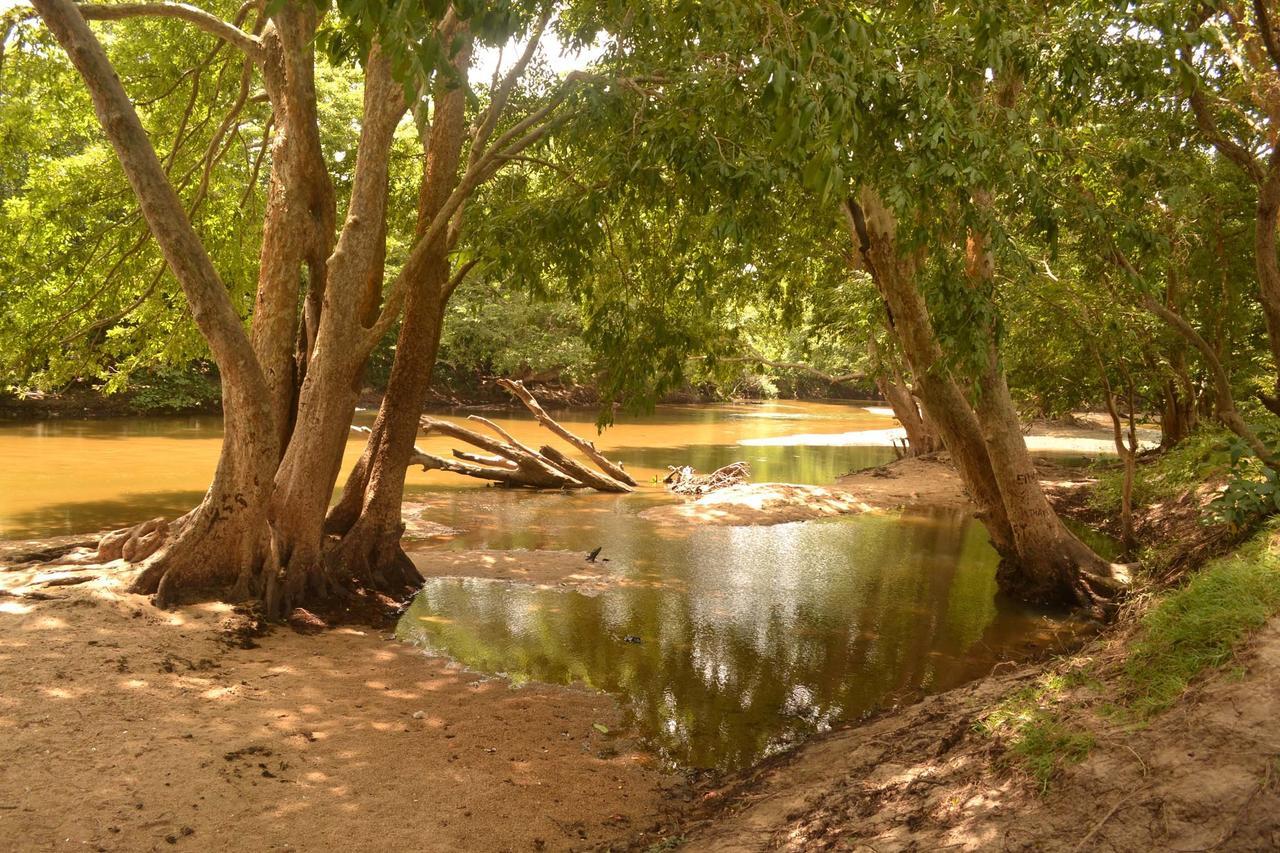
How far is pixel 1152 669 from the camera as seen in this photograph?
422 centimetres

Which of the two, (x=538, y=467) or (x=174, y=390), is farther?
(x=174, y=390)

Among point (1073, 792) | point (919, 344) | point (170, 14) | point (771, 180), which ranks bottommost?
point (1073, 792)

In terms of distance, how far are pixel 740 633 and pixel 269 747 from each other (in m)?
4.63

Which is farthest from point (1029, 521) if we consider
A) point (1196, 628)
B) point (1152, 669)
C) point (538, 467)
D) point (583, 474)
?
point (538, 467)

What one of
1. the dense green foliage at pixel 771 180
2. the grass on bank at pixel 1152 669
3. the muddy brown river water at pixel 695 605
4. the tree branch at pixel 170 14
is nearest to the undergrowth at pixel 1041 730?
the grass on bank at pixel 1152 669

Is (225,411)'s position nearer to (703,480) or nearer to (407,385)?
(407,385)

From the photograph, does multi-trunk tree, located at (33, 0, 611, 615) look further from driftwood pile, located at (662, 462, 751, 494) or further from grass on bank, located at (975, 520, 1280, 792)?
driftwood pile, located at (662, 462, 751, 494)

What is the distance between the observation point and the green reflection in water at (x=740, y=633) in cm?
661

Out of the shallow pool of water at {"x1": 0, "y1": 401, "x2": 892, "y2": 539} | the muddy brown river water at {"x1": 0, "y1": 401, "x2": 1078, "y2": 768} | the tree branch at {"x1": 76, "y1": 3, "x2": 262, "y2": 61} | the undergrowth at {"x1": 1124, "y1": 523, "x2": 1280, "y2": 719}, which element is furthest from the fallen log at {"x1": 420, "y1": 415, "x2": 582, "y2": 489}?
the undergrowth at {"x1": 1124, "y1": 523, "x2": 1280, "y2": 719}

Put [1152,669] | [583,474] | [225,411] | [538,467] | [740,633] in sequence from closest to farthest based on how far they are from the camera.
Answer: [1152,669] < [225,411] < [740,633] < [538,467] < [583,474]

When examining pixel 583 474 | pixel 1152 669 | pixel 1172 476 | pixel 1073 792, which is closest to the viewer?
pixel 1073 792

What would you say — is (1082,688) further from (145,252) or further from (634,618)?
(145,252)

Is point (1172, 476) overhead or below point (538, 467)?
overhead

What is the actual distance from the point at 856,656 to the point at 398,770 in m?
4.43
